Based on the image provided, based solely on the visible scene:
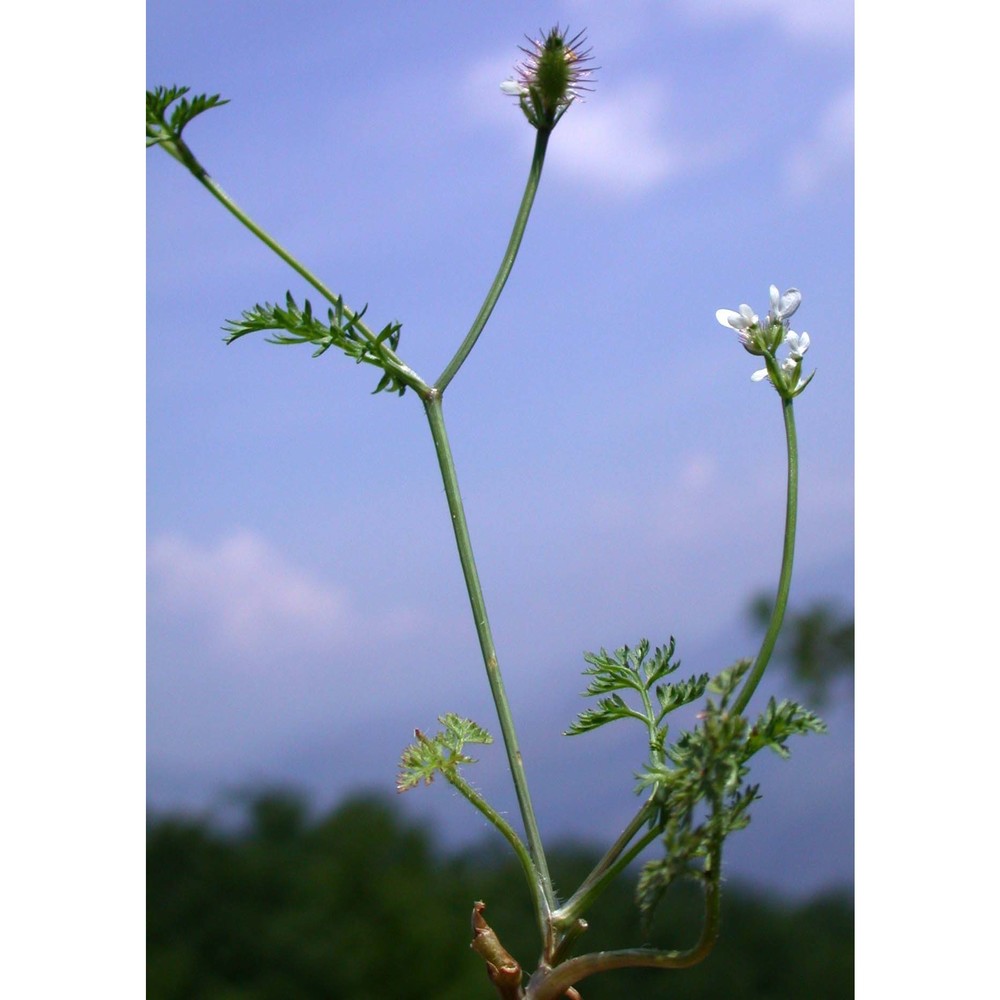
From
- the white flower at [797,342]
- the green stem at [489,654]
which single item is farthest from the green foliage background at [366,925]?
the white flower at [797,342]

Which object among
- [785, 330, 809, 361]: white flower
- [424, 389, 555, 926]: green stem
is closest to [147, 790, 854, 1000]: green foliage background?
[424, 389, 555, 926]: green stem

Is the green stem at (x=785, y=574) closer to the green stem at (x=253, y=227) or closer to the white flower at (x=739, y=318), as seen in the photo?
the white flower at (x=739, y=318)

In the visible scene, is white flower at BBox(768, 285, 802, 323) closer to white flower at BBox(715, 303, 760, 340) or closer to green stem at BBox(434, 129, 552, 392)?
white flower at BBox(715, 303, 760, 340)

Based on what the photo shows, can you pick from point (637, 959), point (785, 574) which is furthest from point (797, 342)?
point (637, 959)
